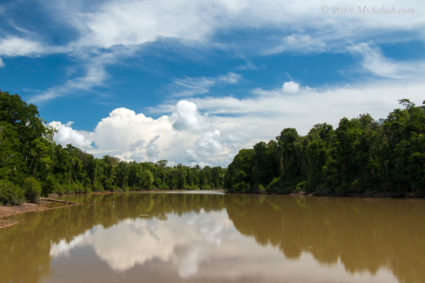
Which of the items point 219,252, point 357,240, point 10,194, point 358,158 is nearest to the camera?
point 219,252

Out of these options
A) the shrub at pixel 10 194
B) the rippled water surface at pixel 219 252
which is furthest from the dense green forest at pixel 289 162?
the rippled water surface at pixel 219 252

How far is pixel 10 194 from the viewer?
102 ft

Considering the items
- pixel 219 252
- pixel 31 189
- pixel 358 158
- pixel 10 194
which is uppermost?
pixel 358 158

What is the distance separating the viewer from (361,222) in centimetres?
2266

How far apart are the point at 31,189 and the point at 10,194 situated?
227 inches

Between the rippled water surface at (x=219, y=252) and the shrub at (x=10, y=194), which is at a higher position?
the shrub at (x=10, y=194)

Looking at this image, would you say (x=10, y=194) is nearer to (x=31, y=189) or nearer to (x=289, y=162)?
(x=31, y=189)

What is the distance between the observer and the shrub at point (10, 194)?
1195 inches

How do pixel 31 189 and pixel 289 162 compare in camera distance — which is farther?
pixel 289 162

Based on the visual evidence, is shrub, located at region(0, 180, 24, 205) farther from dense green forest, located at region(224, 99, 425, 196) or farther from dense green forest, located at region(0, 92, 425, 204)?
dense green forest, located at region(224, 99, 425, 196)

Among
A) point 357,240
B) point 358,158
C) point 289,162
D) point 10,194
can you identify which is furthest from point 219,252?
point 289,162

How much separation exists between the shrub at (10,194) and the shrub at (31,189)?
295 cm

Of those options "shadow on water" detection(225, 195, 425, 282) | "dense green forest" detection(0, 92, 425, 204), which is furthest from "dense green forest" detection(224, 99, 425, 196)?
"shadow on water" detection(225, 195, 425, 282)

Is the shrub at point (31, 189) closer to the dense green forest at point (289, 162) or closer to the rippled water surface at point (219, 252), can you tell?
the dense green forest at point (289, 162)
